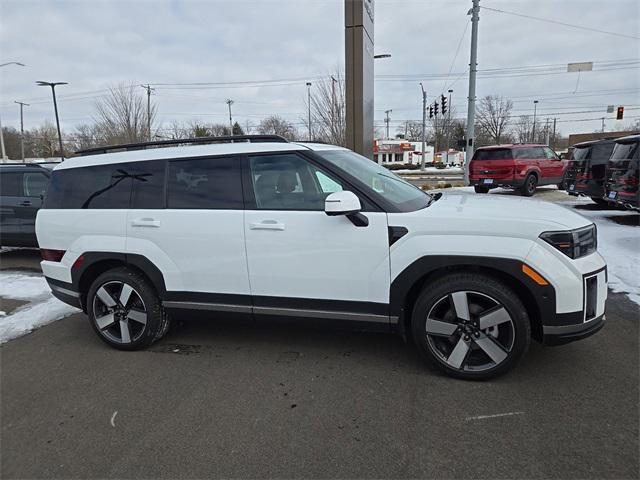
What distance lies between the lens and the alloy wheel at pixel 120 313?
152 inches

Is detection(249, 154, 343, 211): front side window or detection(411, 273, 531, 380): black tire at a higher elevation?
detection(249, 154, 343, 211): front side window

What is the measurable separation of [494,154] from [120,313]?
583 inches

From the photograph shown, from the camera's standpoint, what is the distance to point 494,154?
15.6 m

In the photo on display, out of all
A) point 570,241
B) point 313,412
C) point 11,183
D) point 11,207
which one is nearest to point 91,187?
point 313,412

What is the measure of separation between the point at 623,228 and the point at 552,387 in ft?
23.7

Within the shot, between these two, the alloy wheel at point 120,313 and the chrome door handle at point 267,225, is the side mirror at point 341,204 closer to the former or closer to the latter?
the chrome door handle at point 267,225

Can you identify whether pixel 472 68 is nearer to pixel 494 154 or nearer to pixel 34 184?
pixel 494 154

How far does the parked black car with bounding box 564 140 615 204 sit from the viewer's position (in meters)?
10.8

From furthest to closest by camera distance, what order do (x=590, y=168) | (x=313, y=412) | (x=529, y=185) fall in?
(x=529, y=185), (x=590, y=168), (x=313, y=412)

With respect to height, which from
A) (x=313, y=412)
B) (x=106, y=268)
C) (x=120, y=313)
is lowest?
(x=313, y=412)

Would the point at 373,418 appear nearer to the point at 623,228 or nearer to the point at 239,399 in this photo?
the point at 239,399

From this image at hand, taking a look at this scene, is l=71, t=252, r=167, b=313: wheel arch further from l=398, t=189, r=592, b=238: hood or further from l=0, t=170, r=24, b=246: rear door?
l=0, t=170, r=24, b=246: rear door

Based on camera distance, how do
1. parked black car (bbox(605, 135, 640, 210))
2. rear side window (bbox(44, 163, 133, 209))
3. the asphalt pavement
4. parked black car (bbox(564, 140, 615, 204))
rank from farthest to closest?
parked black car (bbox(564, 140, 615, 204)) → parked black car (bbox(605, 135, 640, 210)) → rear side window (bbox(44, 163, 133, 209)) → the asphalt pavement

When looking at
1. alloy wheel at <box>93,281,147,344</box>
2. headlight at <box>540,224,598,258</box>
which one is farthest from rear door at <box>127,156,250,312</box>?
headlight at <box>540,224,598,258</box>
